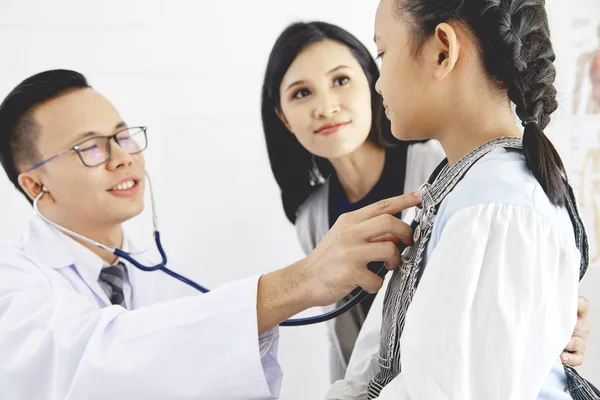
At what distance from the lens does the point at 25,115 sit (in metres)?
1.44

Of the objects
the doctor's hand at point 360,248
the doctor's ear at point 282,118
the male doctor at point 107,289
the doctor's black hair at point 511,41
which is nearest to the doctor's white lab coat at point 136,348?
the male doctor at point 107,289

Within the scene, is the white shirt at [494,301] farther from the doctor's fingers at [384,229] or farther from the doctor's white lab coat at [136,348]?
the doctor's white lab coat at [136,348]

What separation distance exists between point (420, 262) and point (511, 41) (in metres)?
0.30

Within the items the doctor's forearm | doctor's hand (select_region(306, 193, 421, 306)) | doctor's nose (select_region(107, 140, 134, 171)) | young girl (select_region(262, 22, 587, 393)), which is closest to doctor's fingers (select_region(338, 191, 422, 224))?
→ doctor's hand (select_region(306, 193, 421, 306))

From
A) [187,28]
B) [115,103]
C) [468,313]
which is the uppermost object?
[187,28]

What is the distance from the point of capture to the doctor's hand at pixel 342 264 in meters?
0.86

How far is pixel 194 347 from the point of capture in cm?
101

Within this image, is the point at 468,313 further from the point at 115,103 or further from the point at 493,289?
the point at 115,103

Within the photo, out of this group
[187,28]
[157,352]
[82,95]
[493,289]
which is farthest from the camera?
[187,28]

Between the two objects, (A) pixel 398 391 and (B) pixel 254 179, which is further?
(B) pixel 254 179

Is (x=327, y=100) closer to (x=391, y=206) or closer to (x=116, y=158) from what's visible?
(x=116, y=158)

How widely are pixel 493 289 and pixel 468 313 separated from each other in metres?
0.04

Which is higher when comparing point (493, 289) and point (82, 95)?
point (82, 95)

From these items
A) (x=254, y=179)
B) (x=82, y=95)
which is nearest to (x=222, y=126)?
(x=254, y=179)
